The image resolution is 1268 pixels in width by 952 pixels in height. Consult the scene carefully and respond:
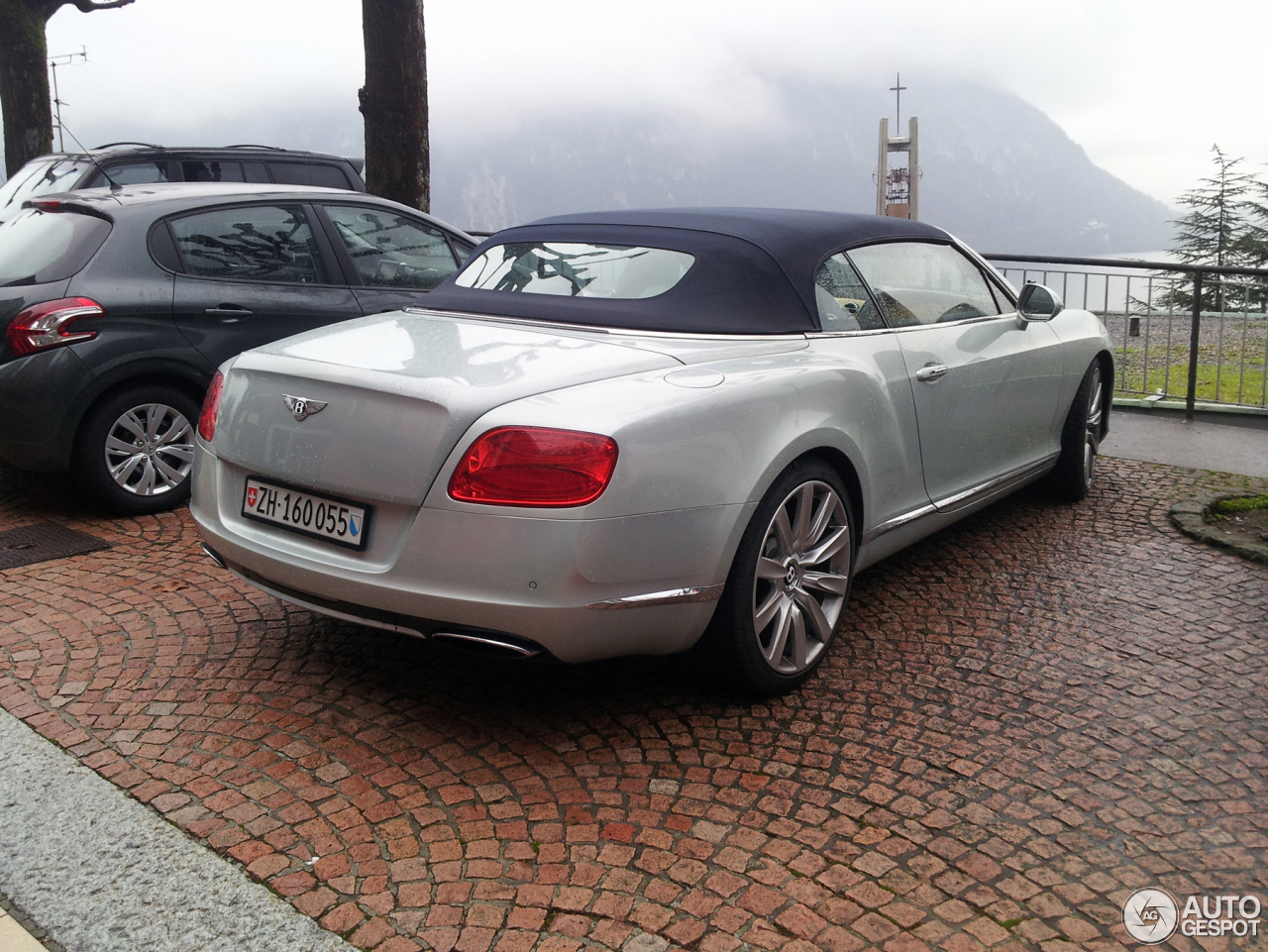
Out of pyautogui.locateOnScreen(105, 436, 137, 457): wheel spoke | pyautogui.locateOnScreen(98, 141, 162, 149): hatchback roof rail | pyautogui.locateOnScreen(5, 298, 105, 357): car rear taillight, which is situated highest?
pyautogui.locateOnScreen(98, 141, 162, 149): hatchback roof rail

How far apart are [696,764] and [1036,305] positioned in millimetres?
3067

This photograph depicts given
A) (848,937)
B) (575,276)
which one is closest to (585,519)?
(848,937)

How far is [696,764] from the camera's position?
3207mm

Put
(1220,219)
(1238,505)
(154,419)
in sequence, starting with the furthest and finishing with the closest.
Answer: (1220,219) → (1238,505) → (154,419)

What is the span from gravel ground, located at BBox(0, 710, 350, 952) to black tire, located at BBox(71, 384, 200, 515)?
8.99 feet

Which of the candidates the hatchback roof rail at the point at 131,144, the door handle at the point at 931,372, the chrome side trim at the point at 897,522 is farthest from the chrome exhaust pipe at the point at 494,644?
the hatchback roof rail at the point at 131,144

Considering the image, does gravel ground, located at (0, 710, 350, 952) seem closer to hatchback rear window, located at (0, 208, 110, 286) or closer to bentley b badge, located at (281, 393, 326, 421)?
bentley b badge, located at (281, 393, 326, 421)

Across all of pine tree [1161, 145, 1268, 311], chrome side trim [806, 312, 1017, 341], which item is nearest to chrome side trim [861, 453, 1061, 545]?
chrome side trim [806, 312, 1017, 341]

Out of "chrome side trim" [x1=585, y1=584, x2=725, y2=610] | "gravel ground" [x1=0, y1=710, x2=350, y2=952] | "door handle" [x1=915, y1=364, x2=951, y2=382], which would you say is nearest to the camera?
"gravel ground" [x1=0, y1=710, x2=350, y2=952]

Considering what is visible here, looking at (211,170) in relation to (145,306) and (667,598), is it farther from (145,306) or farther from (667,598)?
(667,598)

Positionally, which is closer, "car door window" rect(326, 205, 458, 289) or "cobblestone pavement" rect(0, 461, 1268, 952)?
"cobblestone pavement" rect(0, 461, 1268, 952)

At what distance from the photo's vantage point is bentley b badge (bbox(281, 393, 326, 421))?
10.6 feet

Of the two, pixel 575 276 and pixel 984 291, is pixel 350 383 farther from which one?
pixel 984 291

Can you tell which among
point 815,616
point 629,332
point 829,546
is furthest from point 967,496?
point 629,332
